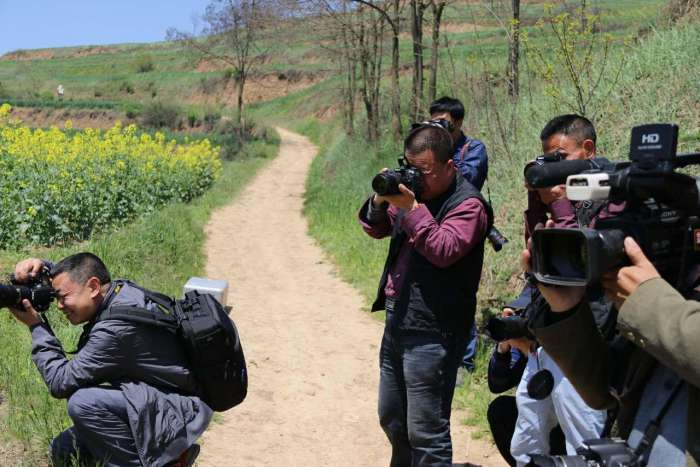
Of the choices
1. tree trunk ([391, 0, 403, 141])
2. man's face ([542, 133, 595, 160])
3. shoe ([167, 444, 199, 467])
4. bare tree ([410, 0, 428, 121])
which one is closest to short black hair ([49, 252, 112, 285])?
shoe ([167, 444, 199, 467])

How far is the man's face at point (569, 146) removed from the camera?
3162mm

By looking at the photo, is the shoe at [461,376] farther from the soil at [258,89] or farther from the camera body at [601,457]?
the soil at [258,89]

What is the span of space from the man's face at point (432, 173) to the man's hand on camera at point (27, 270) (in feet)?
6.19

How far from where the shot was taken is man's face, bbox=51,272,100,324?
3375 millimetres

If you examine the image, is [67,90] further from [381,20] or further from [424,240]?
[424,240]

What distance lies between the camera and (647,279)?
1518 mm

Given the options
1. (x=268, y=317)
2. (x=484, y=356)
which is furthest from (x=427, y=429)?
(x=268, y=317)

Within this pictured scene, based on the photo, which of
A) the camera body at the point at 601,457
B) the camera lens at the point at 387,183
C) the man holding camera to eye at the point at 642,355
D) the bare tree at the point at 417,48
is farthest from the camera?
the bare tree at the point at 417,48

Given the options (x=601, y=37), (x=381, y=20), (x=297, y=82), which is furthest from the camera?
(x=297, y=82)

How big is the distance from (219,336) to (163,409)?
42 cm

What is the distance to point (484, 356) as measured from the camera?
5.33 meters

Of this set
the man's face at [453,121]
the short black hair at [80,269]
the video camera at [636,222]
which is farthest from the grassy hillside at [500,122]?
the video camera at [636,222]

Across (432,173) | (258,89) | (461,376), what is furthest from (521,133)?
(258,89)

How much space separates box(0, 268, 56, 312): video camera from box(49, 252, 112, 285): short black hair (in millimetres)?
70
